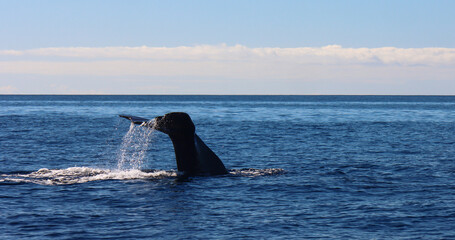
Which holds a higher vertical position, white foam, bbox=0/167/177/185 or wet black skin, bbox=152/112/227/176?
wet black skin, bbox=152/112/227/176

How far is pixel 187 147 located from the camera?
1936 cm

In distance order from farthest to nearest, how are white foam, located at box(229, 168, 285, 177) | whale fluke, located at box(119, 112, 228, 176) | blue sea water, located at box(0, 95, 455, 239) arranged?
1. white foam, located at box(229, 168, 285, 177)
2. whale fluke, located at box(119, 112, 228, 176)
3. blue sea water, located at box(0, 95, 455, 239)

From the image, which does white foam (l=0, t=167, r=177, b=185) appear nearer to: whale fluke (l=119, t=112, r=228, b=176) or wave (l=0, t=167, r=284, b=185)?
wave (l=0, t=167, r=284, b=185)

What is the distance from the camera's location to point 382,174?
21.9 meters

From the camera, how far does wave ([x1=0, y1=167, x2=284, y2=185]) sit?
19.5 meters

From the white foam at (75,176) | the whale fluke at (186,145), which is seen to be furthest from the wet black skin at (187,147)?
the white foam at (75,176)

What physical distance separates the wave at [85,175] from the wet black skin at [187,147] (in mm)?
638

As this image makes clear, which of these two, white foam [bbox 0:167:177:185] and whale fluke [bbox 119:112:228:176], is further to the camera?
white foam [bbox 0:167:177:185]

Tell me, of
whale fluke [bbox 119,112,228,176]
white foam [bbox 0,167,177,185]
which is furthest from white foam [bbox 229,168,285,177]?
white foam [bbox 0,167,177,185]

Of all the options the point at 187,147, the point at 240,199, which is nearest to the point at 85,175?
the point at 187,147

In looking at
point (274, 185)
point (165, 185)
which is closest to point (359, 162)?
point (274, 185)

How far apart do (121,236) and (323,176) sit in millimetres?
10484

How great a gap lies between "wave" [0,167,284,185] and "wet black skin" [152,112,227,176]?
2.09 ft

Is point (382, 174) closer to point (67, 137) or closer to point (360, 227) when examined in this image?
point (360, 227)
